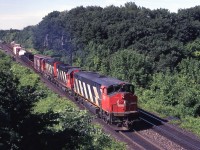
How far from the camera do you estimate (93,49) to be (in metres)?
73.1

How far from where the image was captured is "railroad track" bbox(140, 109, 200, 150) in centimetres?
2483

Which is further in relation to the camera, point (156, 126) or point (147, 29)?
point (147, 29)

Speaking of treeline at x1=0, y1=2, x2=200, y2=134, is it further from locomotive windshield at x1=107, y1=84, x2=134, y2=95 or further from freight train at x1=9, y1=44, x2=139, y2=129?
→ locomotive windshield at x1=107, y1=84, x2=134, y2=95

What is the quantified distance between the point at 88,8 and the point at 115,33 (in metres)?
38.9

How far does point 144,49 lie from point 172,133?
38.4 metres

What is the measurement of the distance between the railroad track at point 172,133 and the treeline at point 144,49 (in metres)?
2.98

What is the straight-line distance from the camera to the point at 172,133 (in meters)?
27.6

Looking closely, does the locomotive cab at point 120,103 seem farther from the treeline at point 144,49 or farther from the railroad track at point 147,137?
the treeline at point 144,49

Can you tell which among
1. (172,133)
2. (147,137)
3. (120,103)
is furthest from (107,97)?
(172,133)

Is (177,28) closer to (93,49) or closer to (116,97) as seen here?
(93,49)

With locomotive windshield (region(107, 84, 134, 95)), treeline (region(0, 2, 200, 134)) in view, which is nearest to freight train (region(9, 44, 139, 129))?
locomotive windshield (region(107, 84, 134, 95))

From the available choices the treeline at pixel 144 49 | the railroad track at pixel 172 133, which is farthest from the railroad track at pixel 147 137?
the treeline at pixel 144 49

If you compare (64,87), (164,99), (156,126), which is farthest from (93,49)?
(156,126)

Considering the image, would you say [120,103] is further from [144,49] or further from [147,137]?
[144,49]
